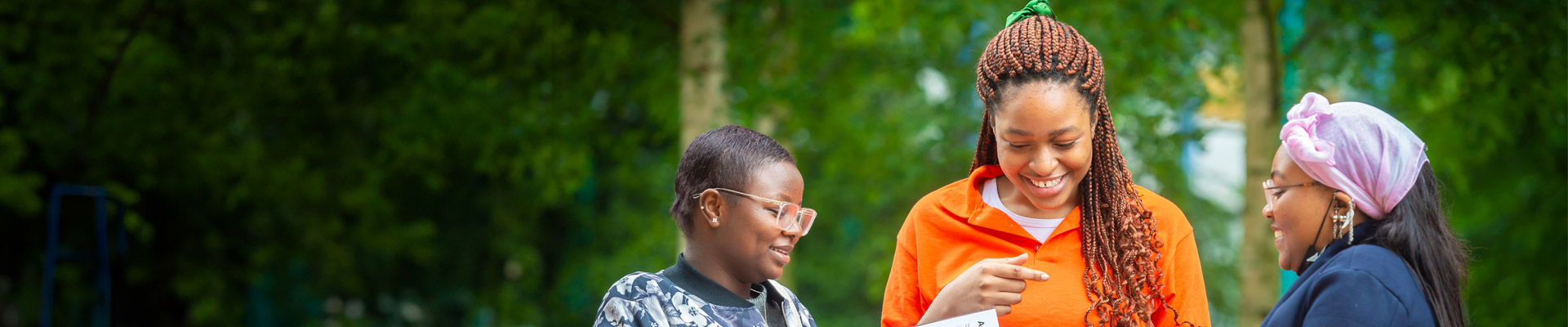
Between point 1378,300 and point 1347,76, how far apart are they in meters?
5.43

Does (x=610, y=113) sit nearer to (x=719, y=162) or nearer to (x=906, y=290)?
(x=906, y=290)

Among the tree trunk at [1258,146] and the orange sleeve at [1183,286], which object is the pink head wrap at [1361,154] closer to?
the orange sleeve at [1183,286]

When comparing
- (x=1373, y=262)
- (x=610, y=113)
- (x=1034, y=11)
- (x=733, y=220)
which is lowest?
(x=1373, y=262)

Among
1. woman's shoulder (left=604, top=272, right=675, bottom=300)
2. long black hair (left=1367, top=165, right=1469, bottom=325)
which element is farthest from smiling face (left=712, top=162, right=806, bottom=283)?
long black hair (left=1367, top=165, right=1469, bottom=325)

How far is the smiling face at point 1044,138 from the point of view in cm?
240

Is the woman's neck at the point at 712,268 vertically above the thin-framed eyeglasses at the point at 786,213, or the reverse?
the thin-framed eyeglasses at the point at 786,213

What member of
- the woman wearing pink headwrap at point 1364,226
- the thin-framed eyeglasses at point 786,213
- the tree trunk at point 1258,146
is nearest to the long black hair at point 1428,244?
the woman wearing pink headwrap at point 1364,226

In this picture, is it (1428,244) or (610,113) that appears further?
(610,113)

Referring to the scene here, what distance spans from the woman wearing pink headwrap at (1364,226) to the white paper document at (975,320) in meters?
0.54

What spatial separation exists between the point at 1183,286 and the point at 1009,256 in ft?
1.20

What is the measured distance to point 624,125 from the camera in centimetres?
983

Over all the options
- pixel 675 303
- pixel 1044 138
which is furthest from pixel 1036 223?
pixel 675 303

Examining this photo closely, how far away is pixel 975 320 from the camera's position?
95.6 inches

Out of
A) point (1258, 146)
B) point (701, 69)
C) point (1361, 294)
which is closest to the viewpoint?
point (1361, 294)
